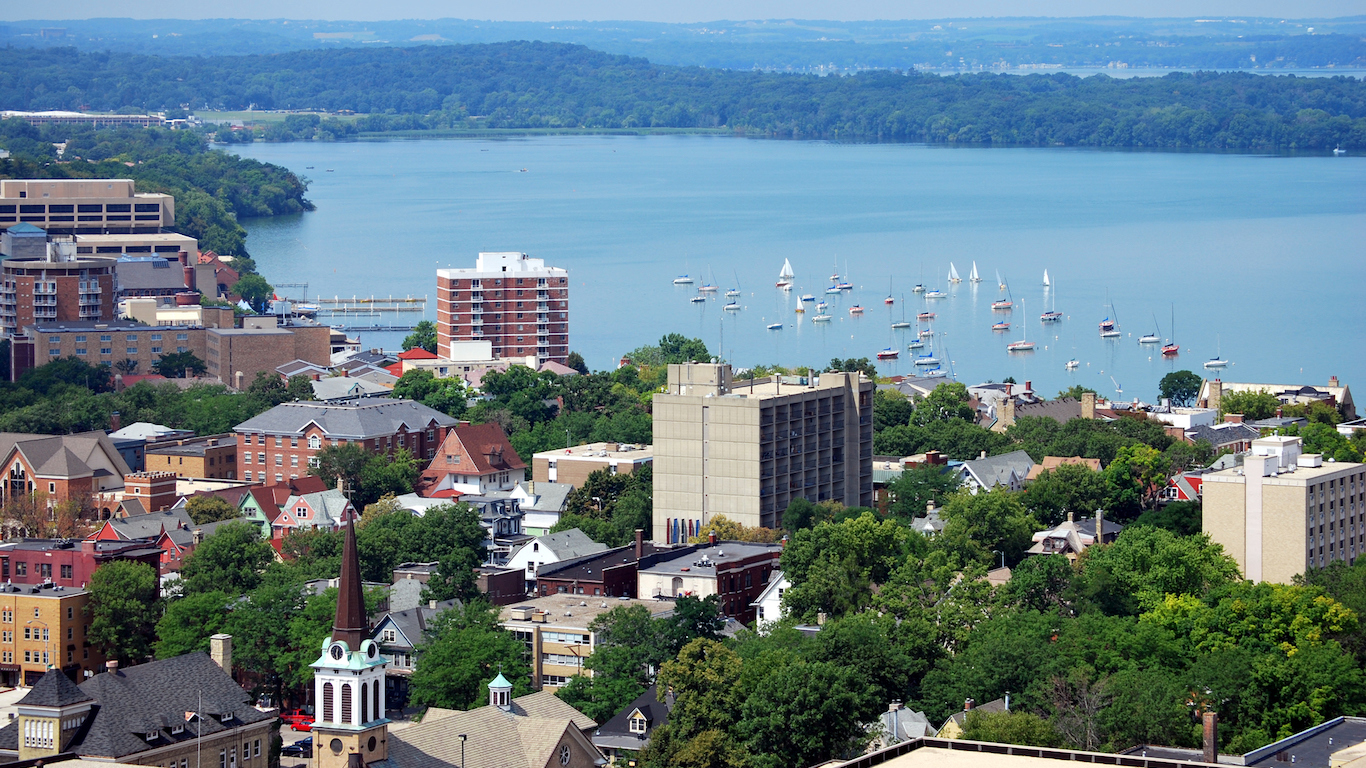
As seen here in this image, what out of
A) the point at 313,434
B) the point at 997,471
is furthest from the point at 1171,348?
the point at 313,434

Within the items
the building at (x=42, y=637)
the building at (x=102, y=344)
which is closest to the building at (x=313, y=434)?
the building at (x=42, y=637)

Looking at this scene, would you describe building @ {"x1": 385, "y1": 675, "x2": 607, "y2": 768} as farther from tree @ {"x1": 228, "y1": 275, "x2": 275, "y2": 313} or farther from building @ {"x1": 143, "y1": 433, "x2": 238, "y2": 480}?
tree @ {"x1": 228, "y1": 275, "x2": 275, "y2": 313}

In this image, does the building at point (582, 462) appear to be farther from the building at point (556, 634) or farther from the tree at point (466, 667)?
the tree at point (466, 667)

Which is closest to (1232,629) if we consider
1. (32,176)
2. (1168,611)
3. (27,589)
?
(1168,611)

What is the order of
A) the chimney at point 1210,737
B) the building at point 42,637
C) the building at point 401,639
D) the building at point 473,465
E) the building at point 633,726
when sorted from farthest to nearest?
the building at point 473,465, the building at point 42,637, the building at point 401,639, the building at point 633,726, the chimney at point 1210,737

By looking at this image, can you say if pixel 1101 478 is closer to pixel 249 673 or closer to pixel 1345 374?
pixel 249 673

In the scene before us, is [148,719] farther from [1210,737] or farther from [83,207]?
[83,207]
